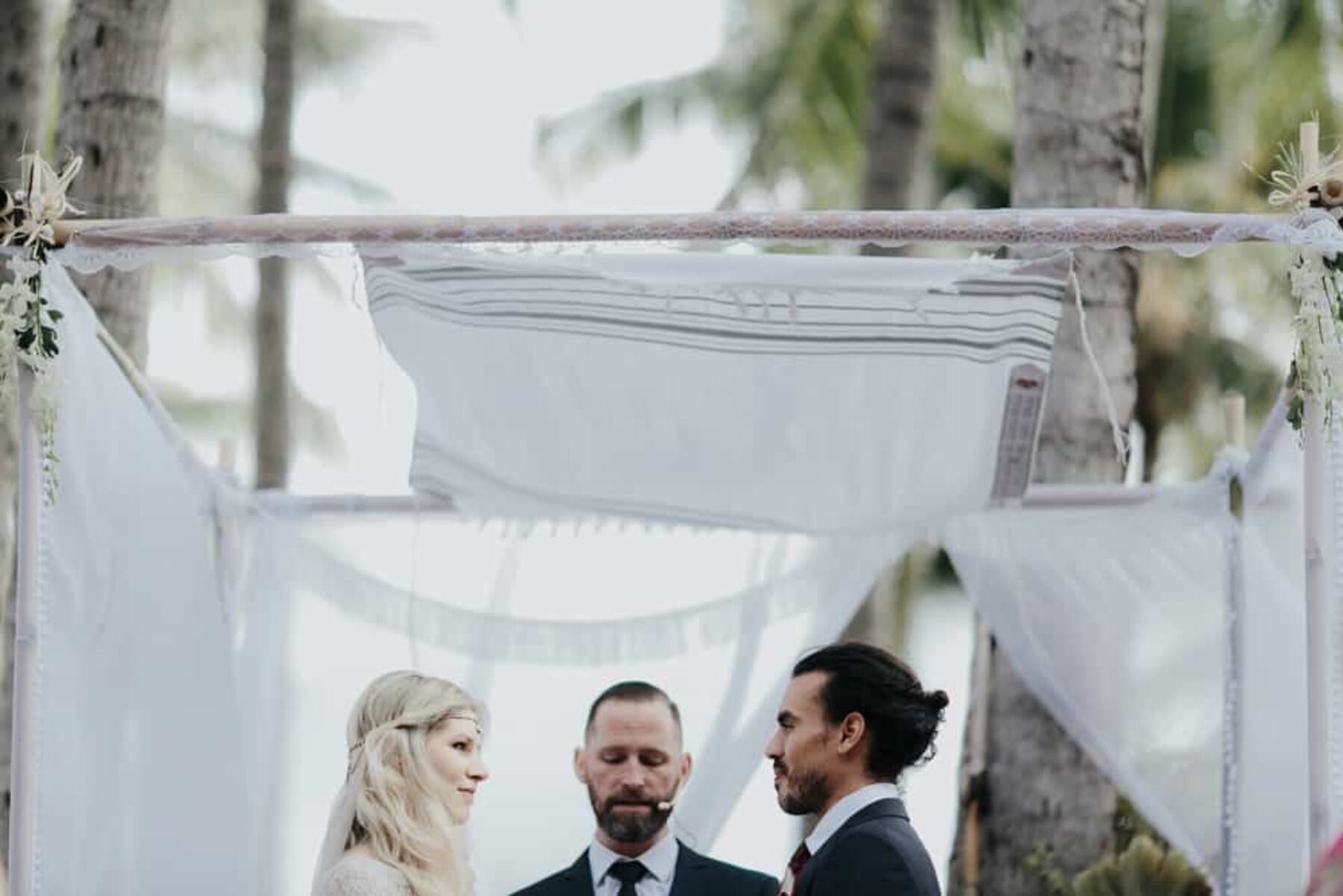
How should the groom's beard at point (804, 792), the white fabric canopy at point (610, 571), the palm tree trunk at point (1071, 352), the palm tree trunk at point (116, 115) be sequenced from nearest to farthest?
the groom's beard at point (804, 792) → the white fabric canopy at point (610, 571) → the palm tree trunk at point (116, 115) → the palm tree trunk at point (1071, 352)

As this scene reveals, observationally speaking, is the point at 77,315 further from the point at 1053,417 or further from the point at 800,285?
the point at 1053,417

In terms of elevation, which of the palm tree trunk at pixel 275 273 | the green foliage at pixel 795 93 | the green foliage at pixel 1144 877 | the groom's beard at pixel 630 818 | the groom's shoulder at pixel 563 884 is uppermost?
the green foliage at pixel 795 93

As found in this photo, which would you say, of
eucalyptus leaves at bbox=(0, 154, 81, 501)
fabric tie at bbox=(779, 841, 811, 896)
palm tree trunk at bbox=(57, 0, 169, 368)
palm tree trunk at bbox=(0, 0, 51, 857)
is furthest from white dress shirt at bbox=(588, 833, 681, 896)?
palm tree trunk at bbox=(0, 0, 51, 857)

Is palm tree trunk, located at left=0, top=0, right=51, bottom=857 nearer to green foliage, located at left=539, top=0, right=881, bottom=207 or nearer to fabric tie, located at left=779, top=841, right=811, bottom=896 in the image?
fabric tie, located at left=779, top=841, right=811, bottom=896

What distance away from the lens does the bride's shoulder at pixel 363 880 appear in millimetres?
4699

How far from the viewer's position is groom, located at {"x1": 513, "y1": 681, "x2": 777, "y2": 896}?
5.95 m

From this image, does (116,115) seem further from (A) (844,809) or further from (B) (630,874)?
(A) (844,809)

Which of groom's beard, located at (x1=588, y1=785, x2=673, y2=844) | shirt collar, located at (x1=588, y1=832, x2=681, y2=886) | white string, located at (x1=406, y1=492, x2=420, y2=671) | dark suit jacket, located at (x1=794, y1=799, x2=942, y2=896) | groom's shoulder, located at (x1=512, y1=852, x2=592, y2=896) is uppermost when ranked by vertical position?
white string, located at (x1=406, y1=492, x2=420, y2=671)

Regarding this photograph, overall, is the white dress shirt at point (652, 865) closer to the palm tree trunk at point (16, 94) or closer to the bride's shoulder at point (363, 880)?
the bride's shoulder at point (363, 880)

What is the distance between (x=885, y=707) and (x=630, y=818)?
136cm

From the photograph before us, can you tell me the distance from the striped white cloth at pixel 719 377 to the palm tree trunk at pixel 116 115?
1408mm

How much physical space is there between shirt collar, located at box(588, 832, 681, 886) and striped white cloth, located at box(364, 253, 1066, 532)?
1007 millimetres

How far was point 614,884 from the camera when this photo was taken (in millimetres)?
6047

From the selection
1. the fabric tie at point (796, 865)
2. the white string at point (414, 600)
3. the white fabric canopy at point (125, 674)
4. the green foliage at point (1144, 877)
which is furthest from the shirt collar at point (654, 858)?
the green foliage at point (1144, 877)
